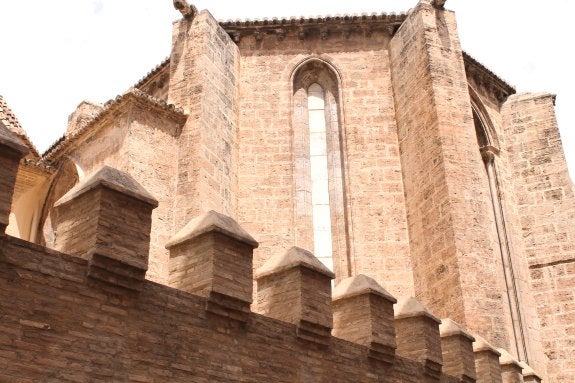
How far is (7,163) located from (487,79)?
499 inches

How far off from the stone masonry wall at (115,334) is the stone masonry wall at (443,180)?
5473mm

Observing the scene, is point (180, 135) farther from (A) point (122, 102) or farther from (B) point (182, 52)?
(B) point (182, 52)

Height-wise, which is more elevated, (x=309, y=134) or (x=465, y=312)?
(x=309, y=134)

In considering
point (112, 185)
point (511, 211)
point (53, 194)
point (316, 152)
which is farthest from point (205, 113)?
point (112, 185)

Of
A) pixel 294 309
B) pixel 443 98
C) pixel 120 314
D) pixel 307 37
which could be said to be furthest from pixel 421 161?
pixel 120 314

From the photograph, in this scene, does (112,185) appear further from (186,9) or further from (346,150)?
(186,9)

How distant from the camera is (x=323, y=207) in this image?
13.0 meters

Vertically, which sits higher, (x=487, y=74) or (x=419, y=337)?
(x=487, y=74)

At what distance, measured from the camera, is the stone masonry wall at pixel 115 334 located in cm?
410

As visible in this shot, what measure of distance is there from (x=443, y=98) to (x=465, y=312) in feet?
12.9

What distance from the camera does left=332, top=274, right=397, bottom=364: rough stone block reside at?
265 inches

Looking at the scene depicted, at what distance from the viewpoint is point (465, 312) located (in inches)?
409

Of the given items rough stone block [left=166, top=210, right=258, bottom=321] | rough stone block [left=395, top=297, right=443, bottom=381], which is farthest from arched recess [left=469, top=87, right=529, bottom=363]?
rough stone block [left=166, top=210, right=258, bottom=321]

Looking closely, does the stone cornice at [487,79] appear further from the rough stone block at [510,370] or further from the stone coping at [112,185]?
the stone coping at [112,185]
